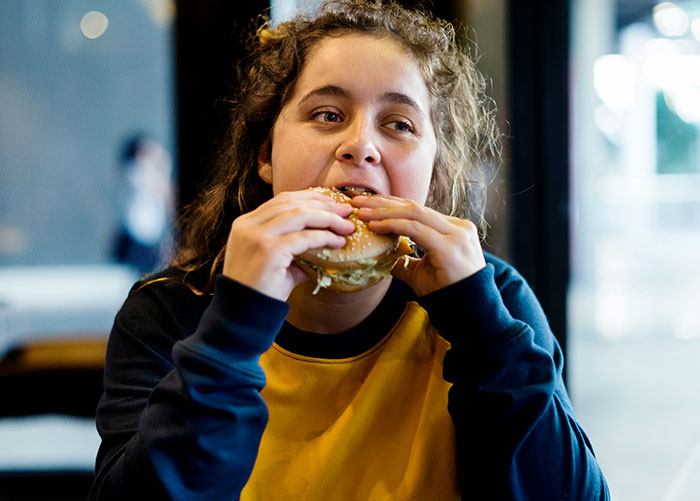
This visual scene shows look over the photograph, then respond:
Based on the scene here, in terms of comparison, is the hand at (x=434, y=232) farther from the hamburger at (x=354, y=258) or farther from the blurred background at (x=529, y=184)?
the blurred background at (x=529, y=184)

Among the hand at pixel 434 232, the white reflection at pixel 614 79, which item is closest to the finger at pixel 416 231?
the hand at pixel 434 232

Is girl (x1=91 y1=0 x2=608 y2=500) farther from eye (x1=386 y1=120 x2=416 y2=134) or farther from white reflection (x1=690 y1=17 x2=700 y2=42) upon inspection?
white reflection (x1=690 y1=17 x2=700 y2=42)

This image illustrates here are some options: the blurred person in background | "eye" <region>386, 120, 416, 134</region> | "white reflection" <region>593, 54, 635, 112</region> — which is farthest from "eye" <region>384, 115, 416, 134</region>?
the blurred person in background

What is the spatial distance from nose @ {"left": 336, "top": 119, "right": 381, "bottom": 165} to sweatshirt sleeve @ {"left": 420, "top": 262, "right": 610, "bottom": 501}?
251 mm

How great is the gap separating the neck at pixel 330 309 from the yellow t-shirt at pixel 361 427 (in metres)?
0.07

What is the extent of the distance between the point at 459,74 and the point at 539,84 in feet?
4.16

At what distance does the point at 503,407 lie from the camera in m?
0.88

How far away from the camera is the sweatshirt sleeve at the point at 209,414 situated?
2.62 feet

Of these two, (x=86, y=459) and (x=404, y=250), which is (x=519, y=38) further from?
(x=86, y=459)

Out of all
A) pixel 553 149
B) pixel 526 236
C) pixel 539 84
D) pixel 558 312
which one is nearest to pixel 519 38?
pixel 539 84

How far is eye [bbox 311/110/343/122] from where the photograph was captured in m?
1.07

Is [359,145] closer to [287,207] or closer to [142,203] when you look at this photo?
[287,207]

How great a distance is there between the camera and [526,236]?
8.19 ft

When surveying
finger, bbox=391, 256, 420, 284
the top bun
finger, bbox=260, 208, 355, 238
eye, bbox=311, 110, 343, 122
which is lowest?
finger, bbox=391, 256, 420, 284
